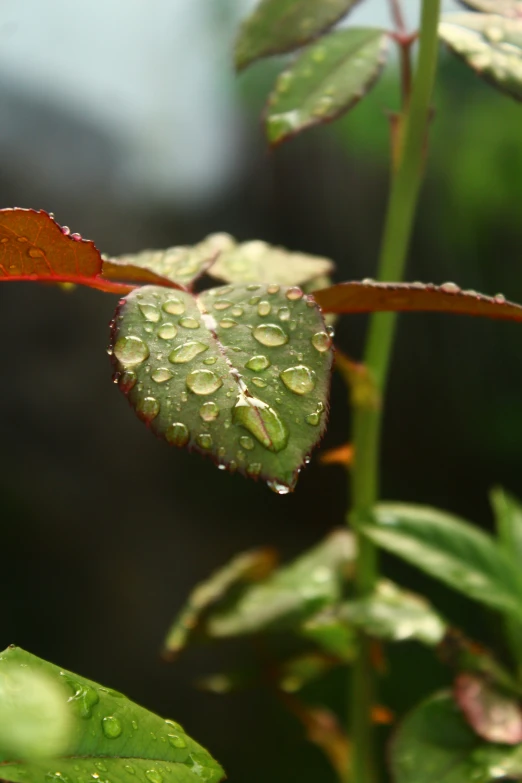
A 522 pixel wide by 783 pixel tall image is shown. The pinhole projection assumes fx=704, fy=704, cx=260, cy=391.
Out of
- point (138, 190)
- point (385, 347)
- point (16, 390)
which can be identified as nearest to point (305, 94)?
point (385, 347)

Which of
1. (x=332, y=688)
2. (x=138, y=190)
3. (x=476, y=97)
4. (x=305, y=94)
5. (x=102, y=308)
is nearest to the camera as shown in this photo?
(x=305, y=94)

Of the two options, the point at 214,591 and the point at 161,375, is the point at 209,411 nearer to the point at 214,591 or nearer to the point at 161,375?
the point at 161,375

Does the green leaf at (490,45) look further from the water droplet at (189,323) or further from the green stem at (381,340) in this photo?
the water droplet at (189,323)

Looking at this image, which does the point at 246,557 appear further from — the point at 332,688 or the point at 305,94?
the point at 332,688

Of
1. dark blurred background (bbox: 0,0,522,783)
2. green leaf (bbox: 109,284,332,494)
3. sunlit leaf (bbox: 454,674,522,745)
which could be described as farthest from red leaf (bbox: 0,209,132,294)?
dark blurred background (bbox: 0,0,522,783)

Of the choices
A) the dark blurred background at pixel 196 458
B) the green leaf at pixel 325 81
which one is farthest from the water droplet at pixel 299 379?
the dark blurred background at pixel 196 458

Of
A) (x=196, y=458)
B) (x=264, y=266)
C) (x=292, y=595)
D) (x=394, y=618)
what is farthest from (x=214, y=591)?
(x=196, y=458)
